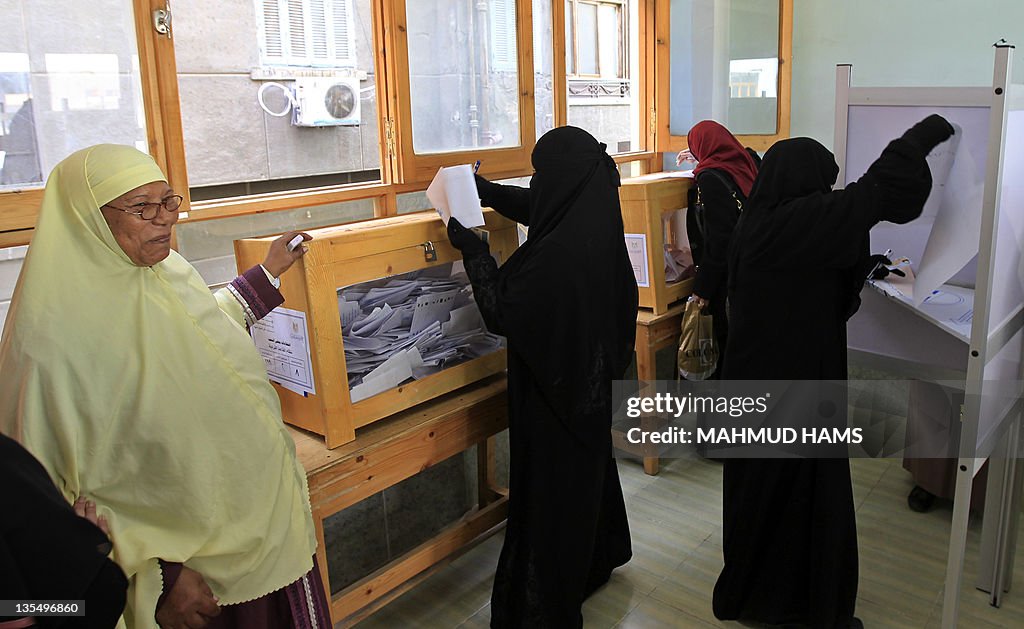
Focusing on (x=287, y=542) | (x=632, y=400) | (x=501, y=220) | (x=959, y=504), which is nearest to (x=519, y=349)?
(x=501, y=220)

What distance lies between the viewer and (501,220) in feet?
8.21

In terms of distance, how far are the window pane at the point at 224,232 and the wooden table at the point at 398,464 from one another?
59cm

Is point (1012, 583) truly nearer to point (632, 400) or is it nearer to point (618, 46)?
point (632, 400)

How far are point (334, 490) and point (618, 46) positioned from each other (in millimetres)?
3108

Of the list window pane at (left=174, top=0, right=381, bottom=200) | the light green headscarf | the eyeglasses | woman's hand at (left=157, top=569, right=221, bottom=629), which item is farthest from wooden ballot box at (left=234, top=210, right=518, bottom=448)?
window pane at (left=174, top=0, right=381, bottom=200)

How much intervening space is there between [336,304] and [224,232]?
0.63 meters

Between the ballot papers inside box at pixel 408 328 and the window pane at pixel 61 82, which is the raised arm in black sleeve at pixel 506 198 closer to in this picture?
the ballot papers inside box at pixel 408 328

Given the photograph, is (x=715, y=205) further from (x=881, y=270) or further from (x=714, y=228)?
(x=881, y=270)

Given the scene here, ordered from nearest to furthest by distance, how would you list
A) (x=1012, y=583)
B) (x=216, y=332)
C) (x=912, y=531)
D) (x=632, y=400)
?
(x=216, y=332), (x=1012, y=583), (x=912, y=531), (x=632, y=400)

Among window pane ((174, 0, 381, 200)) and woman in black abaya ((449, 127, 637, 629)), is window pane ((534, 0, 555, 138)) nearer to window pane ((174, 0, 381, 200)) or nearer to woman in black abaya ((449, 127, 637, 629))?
window pane ((174, 0, 381, 200))

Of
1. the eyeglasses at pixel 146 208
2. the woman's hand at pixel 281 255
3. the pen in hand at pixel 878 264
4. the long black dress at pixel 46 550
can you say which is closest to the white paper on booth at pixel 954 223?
the pen in hand at pixel 878 264

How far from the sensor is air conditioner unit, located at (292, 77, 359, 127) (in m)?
3.56

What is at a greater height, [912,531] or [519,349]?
[519,349]

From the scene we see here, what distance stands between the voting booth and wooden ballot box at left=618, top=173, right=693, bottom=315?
2.33 feet
